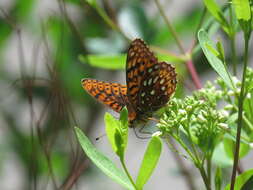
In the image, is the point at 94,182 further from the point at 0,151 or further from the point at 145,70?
the point at 145,70

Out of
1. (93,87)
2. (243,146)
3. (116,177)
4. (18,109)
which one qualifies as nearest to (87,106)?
(18,109)

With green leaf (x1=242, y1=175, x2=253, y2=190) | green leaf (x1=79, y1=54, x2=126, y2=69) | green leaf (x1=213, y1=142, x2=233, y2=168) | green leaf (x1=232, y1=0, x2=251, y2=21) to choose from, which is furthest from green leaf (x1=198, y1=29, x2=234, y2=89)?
green leaf (x1=79, y1=54, x2=126, y2=69)

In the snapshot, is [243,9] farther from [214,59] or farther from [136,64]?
[136,64]

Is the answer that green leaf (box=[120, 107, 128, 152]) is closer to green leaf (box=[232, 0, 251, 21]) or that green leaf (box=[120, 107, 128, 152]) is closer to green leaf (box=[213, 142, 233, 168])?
green leaf (box=[232, 0, 251, 21])

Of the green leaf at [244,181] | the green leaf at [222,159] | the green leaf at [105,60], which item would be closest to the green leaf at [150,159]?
the green leaf at [244,181]

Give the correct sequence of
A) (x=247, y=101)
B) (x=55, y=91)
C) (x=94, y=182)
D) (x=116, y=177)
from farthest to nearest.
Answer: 1. (x=94, y=182)
2. (x=55, y=91)
3. (x=247, y=101)
4. (x=116, y=177)

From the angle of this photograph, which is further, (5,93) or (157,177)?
(157,177)
